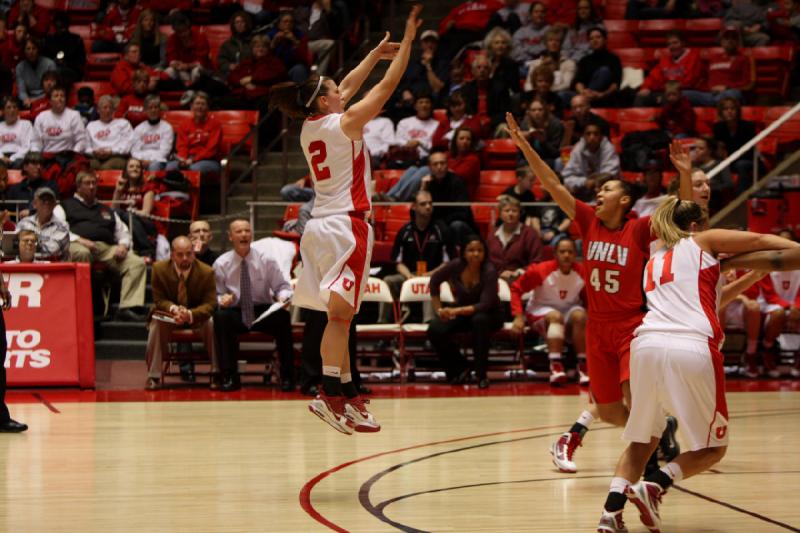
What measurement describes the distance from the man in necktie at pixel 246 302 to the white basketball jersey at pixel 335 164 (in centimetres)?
442

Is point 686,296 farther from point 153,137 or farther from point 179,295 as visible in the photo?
point 153,137

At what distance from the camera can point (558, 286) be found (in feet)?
38.3

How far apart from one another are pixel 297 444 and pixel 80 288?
3.64 metres

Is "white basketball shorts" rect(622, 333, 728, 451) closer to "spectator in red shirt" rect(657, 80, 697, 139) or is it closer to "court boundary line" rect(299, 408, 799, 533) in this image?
"court boundary line" rect(299, 408, 799, 533)

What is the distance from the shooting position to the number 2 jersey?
21.6 feet

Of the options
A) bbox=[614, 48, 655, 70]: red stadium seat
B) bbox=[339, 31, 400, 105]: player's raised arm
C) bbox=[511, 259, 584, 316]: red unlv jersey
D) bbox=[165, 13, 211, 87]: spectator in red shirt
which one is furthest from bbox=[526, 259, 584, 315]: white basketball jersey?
bbox=[165, 13, 211, 87]: spectator in red shirt

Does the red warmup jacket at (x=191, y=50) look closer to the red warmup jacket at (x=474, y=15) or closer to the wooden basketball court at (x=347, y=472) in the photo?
the red warmup jacket at (x=474, y=15)

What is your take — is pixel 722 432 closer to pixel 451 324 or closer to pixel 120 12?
pixel 451 324

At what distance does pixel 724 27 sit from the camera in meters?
16.2

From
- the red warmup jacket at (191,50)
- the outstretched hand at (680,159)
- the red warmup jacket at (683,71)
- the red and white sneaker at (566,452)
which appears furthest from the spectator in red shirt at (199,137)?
the outstretched hand at (680,159)

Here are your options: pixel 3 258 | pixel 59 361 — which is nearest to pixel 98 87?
pixel 3 258

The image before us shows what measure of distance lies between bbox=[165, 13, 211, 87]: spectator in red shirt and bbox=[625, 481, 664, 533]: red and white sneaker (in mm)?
12569

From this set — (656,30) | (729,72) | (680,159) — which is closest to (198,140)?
(656,30)

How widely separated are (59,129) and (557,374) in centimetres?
757
